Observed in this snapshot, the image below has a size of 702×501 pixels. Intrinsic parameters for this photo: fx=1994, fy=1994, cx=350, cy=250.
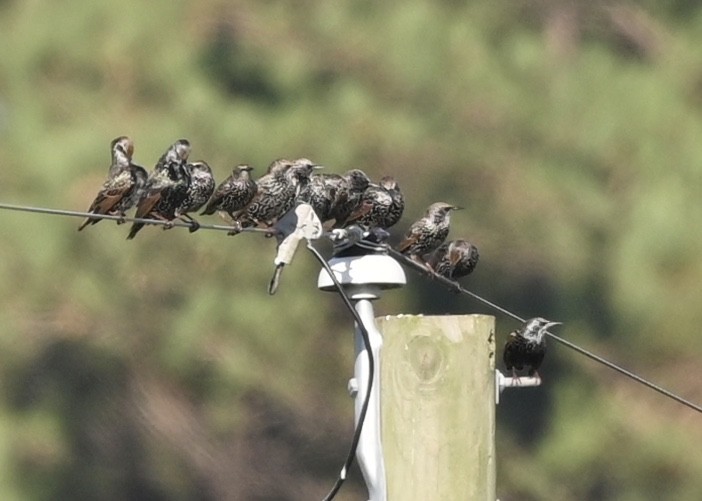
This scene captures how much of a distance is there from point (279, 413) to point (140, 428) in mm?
562

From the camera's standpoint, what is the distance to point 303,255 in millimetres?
7152

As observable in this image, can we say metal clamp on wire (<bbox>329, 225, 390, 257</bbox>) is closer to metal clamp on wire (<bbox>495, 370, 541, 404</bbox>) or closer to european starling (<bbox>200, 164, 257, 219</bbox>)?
metal clamp on wire (<bbox>495, 370, 541, 404</bbox>)

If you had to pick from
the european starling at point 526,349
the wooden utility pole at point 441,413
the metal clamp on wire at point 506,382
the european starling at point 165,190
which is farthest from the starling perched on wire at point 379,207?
the wooden utility pole at point 441,413

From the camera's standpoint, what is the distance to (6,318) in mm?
7215

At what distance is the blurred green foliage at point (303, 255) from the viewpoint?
23.3 ft

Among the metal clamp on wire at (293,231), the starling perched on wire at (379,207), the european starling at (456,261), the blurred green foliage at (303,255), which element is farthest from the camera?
the blurred green foliage at (303,255)

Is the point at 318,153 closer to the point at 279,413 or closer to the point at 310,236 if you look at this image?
the point at 279,413

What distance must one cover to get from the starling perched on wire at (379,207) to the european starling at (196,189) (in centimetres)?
41

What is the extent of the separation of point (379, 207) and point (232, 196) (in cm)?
48

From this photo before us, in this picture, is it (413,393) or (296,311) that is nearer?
(413,393)

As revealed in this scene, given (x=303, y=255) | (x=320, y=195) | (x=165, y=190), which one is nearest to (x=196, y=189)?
(x=165, y=190)

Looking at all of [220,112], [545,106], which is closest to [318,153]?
[220,112]

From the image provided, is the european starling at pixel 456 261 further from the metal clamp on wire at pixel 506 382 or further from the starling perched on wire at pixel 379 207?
the metal clamp on wire at pixel 506 382

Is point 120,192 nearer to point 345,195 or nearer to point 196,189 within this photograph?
point 196,189
